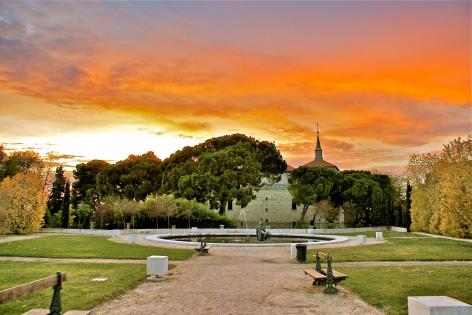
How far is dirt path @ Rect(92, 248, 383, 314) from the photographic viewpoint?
8.45m

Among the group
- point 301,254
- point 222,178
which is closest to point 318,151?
point 222,178

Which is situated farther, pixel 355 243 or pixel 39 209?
pixel 39 209

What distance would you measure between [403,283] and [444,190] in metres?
23.0

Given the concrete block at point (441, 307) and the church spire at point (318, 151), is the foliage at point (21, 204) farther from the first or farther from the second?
the church spire at point (318, 151)

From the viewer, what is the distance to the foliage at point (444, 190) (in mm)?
29891

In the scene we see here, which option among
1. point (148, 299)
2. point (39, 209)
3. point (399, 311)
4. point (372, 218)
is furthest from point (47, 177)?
point (399, 311)

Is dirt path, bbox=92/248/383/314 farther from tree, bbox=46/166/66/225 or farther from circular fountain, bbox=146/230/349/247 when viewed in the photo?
tree, bbox=46/166/66/225

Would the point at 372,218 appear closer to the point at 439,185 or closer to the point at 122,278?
the point at 439,185

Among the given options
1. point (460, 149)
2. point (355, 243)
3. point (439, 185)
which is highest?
point (460, 149)

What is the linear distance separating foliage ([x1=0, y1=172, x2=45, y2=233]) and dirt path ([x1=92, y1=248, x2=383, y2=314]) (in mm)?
22052

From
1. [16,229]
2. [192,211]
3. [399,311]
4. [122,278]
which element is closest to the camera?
[399,311]

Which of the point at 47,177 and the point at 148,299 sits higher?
the point at 47,177

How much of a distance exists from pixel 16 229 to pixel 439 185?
3299cm

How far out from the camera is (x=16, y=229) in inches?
1282
